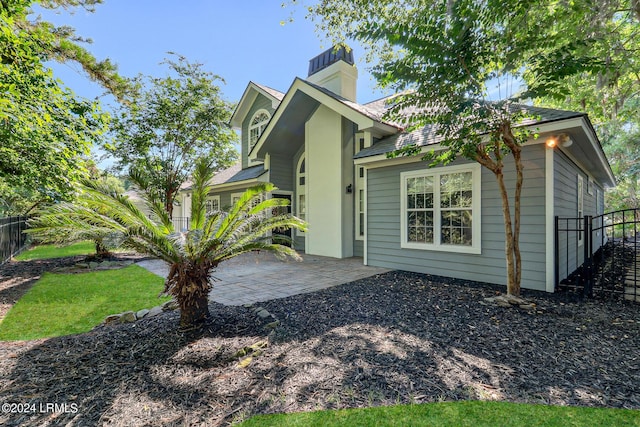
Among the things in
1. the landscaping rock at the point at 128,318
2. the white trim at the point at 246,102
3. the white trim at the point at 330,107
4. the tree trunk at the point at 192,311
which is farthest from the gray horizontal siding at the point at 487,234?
the white trim at the point at 246,102

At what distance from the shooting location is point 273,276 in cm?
705

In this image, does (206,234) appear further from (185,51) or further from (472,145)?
(185,51)

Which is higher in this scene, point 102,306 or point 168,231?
point 168,231

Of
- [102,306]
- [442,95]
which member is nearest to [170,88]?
[102,306]

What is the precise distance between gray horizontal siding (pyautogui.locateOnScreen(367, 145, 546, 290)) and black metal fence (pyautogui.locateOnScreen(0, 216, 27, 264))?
10.4m

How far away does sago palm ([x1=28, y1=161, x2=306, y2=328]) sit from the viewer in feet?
10.8

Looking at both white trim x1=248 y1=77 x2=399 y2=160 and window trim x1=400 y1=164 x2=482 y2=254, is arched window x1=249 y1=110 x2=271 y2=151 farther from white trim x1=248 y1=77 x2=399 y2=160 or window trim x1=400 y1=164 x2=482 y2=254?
window trim x1=400 y1=164 x2=482 y2=254

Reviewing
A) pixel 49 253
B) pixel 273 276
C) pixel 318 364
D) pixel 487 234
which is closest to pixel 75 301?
pixel 273 276

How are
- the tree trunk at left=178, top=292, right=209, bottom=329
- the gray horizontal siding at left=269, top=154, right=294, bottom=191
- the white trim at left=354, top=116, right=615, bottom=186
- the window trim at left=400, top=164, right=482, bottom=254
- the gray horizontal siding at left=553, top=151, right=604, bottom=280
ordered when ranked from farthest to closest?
the gray horizontal siding at left=269, top=154, right=294, bottom=191, the window trim at left=400, top=164, right=482, bottom=254, the gray horizontal siding at left=553, top=151, right=604, bottom=280, the white trim at left=354, top=116, right=615, bottom=186, the tree trunk at left=178, top=292, right=209, bottom=329

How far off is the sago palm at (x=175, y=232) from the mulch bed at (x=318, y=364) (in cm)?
62

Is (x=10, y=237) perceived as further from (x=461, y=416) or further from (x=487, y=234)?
(x=487, y=234)

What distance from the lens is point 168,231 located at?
3867 mm

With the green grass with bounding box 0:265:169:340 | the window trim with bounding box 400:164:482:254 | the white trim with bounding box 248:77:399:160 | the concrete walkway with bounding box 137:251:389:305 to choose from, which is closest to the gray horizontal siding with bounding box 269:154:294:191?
the white trim with bounding box 248:77:399:160

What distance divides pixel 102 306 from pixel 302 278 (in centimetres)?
385
